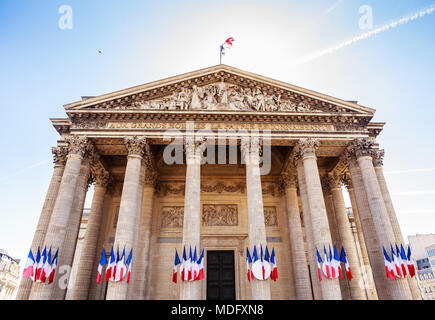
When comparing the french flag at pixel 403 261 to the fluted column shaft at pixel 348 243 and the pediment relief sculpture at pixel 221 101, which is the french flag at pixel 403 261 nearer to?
the fluted column shaft at pixel 348 243

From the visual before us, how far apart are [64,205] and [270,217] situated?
13.2 meters

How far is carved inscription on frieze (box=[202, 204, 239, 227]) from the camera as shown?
20.0 m

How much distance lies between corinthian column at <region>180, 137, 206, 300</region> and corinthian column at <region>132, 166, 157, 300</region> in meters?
4.04

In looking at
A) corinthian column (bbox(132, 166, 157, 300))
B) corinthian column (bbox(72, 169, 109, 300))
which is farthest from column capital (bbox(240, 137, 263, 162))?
corinthian column (bbox(72, 169, 109, 300))

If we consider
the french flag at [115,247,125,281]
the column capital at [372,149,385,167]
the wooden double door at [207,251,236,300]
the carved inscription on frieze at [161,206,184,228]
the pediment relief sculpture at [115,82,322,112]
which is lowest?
the french flag at [115,247,125,281]

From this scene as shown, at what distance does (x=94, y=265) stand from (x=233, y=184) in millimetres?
10805

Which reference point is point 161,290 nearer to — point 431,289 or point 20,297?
point 20,297

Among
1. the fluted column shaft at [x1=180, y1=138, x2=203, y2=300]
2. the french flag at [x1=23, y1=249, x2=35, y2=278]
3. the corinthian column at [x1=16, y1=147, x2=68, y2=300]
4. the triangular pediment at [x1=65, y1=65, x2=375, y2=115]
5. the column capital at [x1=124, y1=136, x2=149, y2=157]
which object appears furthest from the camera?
the triangular pediment at [x1=65, y1=65, x2=375, y2=115]

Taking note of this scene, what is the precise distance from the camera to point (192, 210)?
14.2 meters

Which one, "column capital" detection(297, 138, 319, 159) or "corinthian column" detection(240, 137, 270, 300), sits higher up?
"column capital" detection(297, 138, 319, 159)

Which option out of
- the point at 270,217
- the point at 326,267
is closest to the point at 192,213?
the point at 326,267

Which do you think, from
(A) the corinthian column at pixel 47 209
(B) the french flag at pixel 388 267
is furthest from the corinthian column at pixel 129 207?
(B) the french flag at pixel 388 267

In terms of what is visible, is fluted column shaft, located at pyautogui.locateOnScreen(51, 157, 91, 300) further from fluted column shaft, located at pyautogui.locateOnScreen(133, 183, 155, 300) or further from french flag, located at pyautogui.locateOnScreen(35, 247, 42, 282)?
fluted column shaft, located at pyautogui.locateOnScreen(133, 183, 155, 300)

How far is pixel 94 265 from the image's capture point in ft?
58.3
